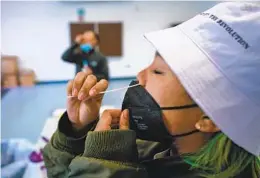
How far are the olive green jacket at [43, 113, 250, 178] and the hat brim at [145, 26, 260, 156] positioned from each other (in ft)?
0.38

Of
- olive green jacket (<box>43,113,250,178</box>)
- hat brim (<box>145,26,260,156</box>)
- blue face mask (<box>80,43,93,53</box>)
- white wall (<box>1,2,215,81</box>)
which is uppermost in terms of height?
hat brim (<box>145,26,260,156</box>)

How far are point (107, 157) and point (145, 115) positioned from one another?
0.12 meters

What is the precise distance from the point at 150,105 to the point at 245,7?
0.23 meters

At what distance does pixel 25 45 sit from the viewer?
3.65 m

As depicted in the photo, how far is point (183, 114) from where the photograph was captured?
52 cm

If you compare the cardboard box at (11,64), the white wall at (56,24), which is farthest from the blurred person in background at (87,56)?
the cardboard box at (11,64)

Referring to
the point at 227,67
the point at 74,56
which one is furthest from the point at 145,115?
the point at 74,56

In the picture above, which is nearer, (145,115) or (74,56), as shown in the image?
(145,115)

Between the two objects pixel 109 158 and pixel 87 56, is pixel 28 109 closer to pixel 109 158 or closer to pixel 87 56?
pixel 87 56

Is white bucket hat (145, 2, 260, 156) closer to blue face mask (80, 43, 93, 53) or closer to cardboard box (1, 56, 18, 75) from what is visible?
blue face mask (80, 43, 93, 53)

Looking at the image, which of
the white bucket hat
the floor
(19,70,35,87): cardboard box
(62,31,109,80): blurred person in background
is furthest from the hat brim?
(19,70,35,87): cardboard box

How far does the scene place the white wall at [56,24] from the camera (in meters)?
3.57

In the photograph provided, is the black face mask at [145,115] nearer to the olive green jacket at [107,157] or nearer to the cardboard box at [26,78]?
the olive green jacket at [107,157]

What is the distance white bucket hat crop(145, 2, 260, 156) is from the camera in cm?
45
